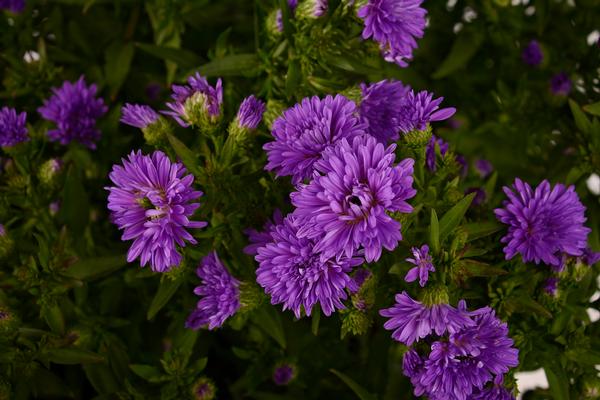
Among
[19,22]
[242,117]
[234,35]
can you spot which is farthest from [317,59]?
[19,22]

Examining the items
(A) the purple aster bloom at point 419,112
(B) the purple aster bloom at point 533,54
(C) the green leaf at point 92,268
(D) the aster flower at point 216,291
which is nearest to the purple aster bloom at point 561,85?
(B) the purple aster bloom at point 533,54

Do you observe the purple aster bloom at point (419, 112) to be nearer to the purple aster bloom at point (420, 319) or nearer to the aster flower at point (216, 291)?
the purple aster bloom at point (420, 319)

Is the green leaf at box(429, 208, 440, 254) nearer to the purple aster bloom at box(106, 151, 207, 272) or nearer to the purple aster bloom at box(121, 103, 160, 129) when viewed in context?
the purple aster bloom at box(106, 151, 207, 272)

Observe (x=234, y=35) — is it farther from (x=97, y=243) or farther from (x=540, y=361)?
(x=540, y=361)

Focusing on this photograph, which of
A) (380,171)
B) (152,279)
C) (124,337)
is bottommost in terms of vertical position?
(124,337)

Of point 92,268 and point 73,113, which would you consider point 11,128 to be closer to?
point 73,113

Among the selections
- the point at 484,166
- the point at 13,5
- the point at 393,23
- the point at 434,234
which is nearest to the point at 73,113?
the point at 13,5

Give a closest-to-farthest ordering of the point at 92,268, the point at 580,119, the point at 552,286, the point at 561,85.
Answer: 1. the point at 552,286
2. the point at 92,268
3. the point at 580,119
4. the point at 561,85
